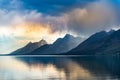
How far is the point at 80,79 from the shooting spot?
298 feet

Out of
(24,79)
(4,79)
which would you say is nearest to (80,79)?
(24,79)

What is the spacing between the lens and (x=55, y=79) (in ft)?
306

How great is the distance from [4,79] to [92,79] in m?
27.6

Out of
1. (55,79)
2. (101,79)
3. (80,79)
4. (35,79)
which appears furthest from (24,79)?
(101,79)

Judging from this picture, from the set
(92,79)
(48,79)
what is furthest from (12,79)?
(92,79)

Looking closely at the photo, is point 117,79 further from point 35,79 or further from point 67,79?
point 35,79

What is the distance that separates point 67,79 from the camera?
3642 inches

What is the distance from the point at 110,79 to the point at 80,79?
29.9 feet

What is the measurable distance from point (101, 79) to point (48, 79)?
55.6 ft

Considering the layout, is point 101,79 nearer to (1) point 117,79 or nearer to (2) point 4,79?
(1) point 117,79

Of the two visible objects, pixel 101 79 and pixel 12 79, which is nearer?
pixel 101 79

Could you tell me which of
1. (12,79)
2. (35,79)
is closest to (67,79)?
(35,79)

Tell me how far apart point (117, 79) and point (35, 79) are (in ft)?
84.3

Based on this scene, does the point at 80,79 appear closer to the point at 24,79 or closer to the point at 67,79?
the point at 67,79
